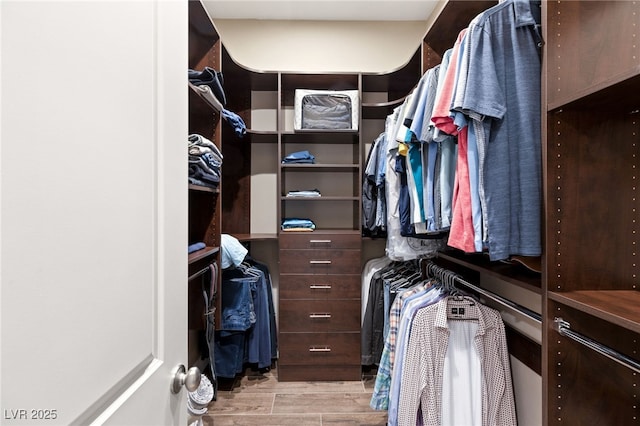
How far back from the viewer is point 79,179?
1.47 feet

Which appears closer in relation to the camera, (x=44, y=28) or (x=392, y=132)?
(x=44, y=28)

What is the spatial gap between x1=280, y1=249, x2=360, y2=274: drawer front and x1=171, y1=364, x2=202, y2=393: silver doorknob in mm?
1673

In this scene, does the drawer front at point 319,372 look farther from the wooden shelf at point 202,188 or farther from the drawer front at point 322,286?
the wooden shelf at point 202,188

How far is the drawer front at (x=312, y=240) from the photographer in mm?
2412

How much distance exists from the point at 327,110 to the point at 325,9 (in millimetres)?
932

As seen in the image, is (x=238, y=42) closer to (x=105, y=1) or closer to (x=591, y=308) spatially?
(x=105, y=1)

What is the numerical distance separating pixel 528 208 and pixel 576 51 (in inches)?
18.2

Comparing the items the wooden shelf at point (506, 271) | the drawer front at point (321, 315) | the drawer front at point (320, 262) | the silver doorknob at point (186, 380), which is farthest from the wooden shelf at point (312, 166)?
the silver doorknob at point (186, 380)

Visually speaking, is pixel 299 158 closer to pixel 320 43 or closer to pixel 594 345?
pixel 320 43

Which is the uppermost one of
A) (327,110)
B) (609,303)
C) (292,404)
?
(327,110)

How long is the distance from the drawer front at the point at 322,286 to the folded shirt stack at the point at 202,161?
104 centimetres

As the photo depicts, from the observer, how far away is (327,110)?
96.0 inches

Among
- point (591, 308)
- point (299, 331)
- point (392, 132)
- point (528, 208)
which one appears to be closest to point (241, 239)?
point (299, 331)

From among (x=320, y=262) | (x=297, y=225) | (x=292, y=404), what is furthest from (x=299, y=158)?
(x=292, y=404)
